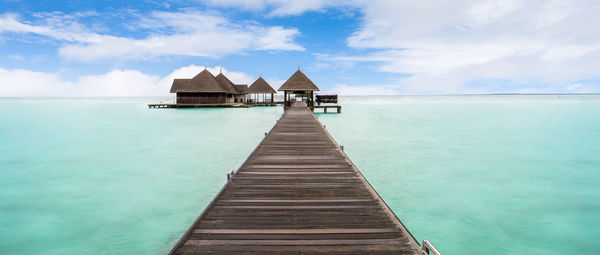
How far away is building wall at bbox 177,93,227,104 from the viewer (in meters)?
38.0

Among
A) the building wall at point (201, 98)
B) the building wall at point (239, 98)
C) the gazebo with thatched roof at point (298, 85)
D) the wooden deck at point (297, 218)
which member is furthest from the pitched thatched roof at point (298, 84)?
the wooden deck at point (297, 218)

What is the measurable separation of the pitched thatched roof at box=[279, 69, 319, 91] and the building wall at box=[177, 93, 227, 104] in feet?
45.3

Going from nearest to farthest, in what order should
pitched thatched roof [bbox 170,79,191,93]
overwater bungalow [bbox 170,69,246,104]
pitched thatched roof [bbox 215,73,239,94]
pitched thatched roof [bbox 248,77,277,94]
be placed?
overwater bungalow [bbox 170,69,246,104] → pitched thatched roof [bbox 215,73,239,94] → pitched thatched roof [bbox 170,79,191,93] → pitched thatched roof [bbox 248,77,277,94]

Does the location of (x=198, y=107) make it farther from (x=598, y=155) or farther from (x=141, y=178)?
(x=598, y=155)

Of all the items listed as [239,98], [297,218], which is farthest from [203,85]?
[297,218]

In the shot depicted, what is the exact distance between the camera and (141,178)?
28.8 feet

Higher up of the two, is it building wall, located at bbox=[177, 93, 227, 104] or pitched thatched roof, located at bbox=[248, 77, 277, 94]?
pitched thatched roof, located at bbox=[248, 77, 277, 94]

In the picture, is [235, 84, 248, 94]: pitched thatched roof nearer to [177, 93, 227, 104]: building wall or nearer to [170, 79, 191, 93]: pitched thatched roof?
[177, 93, 227, 104]: building wall

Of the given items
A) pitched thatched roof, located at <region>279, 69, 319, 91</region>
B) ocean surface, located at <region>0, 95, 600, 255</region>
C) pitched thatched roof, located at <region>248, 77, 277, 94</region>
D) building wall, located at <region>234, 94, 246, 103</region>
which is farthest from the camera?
building wall, located at <region>234, 94, 246, 103</region>

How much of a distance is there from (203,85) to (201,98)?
1.90 metres

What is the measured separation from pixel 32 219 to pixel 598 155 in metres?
19.5

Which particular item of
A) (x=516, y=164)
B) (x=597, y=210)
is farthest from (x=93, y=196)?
(x=516, y=164)

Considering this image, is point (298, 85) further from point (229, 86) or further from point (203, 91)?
point (229, 86)

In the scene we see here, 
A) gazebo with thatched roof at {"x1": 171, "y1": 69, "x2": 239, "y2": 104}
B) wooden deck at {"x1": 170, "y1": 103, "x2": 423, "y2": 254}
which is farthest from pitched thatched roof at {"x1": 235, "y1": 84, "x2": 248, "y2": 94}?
wooden deck at {"x1": 170, "y1": 103, "x2": 423, "y2": 254}
